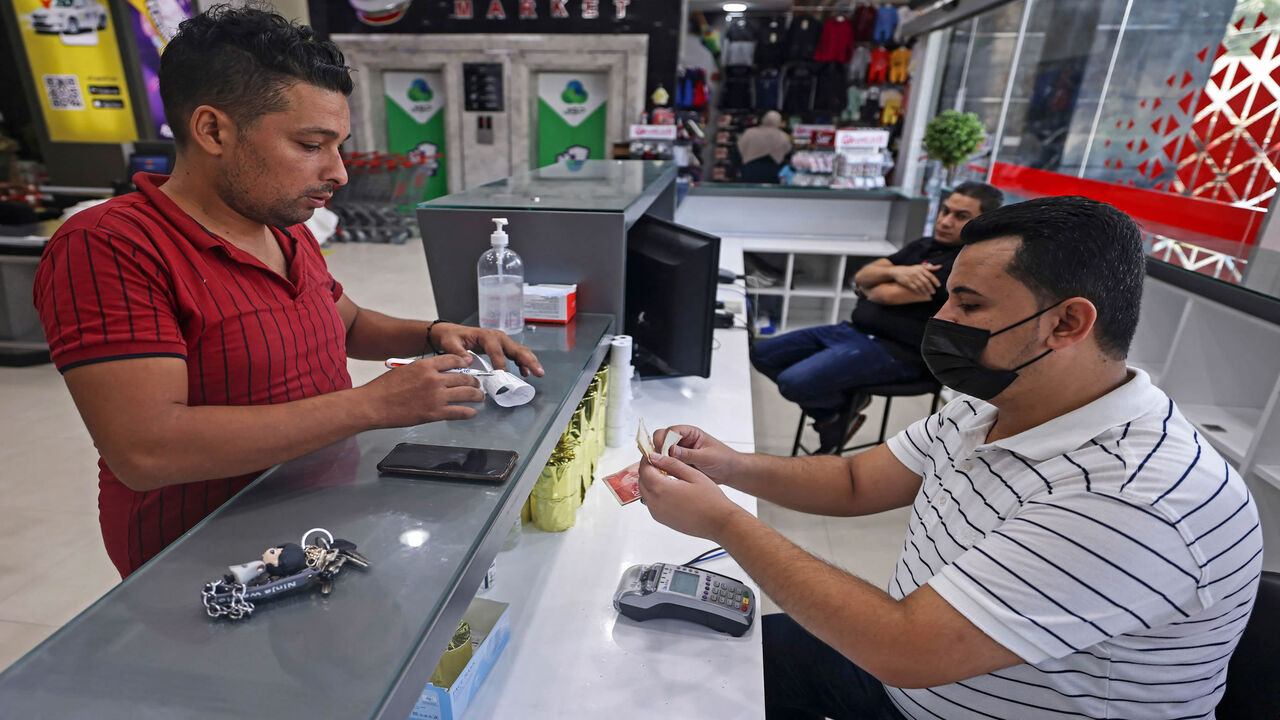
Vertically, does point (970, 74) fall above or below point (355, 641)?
above

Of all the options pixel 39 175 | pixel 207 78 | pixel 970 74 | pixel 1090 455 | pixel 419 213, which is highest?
pixel 970 74

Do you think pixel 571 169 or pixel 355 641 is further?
pixel 571 169

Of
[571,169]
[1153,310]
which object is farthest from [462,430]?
[1153,310]

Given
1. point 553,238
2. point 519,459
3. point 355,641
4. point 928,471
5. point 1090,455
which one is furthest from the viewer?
point 553,238

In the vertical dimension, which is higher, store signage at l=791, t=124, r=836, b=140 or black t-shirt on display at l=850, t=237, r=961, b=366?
store signage at l=791, t=124, r=836, b=140

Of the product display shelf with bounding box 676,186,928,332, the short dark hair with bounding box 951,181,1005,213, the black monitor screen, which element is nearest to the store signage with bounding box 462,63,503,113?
the black monitor screen

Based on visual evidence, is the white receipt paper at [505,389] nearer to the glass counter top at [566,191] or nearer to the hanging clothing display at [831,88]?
the glass counter top at [566,191]

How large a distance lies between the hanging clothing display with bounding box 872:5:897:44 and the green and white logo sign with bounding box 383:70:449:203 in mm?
6008

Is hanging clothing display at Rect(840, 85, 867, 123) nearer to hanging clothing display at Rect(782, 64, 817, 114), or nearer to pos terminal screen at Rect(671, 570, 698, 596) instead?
hanging clothing display at Rect(782, 64, 817, 114)

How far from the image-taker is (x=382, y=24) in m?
8.86

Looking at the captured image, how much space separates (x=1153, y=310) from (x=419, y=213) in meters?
2.89

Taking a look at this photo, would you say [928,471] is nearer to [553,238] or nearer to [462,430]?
[462,430]

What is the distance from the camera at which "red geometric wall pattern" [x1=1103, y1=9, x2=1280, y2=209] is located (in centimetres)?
345

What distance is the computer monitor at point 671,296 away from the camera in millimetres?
1937
